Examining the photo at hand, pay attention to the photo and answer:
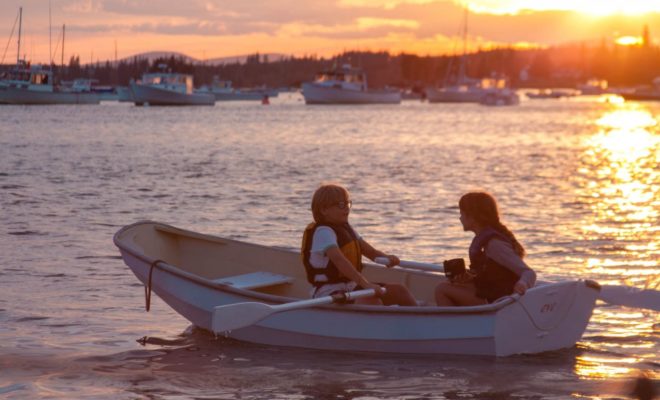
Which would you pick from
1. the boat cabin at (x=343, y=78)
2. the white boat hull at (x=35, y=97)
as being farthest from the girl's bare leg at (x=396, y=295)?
the boat cabin at (x=343, y=78)

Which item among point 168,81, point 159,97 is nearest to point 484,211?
point 159,97

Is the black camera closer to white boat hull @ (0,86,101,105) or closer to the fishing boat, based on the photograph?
the fishing boat

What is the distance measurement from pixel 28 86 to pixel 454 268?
418ft

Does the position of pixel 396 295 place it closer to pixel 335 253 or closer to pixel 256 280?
pixel 335 253

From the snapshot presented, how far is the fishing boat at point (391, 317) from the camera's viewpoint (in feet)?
33.1

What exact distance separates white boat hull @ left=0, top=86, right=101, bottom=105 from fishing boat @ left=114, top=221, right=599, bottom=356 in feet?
407

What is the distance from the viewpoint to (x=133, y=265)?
11.7m

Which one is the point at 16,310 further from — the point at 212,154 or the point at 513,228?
the point at 212,154

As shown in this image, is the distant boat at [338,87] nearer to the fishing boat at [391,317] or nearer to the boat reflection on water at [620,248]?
the boat reflection on water at [620,248]

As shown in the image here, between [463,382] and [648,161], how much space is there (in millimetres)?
37382

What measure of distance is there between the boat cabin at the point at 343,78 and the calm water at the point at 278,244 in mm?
106040

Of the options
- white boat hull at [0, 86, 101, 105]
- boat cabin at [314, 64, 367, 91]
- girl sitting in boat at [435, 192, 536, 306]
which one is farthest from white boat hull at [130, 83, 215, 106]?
girl sitting in boat at [435, 192, 536, 306]

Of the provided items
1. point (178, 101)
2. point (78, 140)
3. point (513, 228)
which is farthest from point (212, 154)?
point (178, 101)

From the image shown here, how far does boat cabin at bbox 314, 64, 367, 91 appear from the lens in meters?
157
